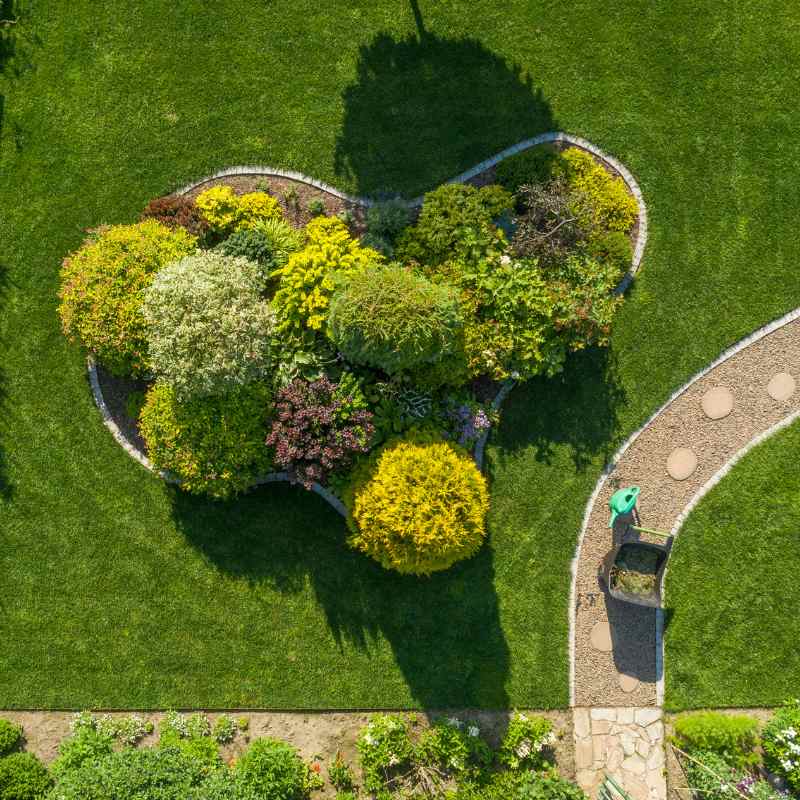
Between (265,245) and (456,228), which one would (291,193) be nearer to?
(265,245)

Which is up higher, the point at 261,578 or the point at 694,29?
the point at 694,29

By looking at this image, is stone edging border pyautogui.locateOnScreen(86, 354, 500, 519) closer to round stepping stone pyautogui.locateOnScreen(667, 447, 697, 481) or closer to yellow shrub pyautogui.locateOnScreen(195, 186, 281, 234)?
Answer: round stepping stone pyautogui.locateOnScreen(667, 447, 697, 481)

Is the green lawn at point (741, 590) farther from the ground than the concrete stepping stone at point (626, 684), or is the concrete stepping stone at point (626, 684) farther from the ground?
the green lawn at point (741, 590)

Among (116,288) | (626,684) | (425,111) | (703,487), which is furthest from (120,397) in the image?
(703,487)

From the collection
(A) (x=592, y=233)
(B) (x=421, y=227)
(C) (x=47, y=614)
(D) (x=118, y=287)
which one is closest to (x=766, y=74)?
(A) (x=592, y=233)

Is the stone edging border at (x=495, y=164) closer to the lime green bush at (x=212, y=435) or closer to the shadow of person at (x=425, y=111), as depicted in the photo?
the shadow of person at (x=425, y=111)

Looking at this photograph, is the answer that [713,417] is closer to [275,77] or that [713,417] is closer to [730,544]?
[730,544]

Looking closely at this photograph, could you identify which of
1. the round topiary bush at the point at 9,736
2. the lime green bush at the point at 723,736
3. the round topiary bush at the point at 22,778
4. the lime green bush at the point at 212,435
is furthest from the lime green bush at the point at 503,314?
the round topiary bush at the point at 9,736
